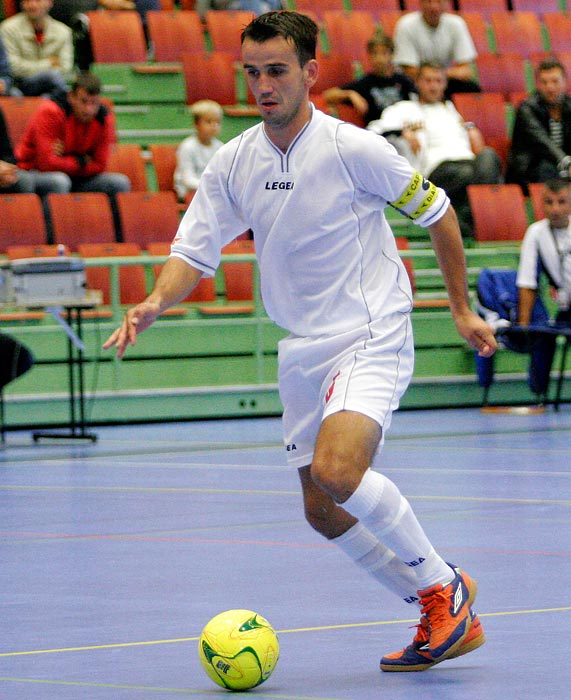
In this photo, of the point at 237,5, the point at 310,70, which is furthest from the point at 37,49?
the point at 310,70

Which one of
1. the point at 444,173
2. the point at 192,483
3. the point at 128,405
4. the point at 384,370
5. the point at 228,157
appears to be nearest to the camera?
the point at 384,370

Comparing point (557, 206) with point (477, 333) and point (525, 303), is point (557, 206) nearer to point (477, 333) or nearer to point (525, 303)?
point (525, 303)

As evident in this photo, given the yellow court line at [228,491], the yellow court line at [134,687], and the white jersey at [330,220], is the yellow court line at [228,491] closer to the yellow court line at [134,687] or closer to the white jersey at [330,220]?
the white jersey at [330,220]

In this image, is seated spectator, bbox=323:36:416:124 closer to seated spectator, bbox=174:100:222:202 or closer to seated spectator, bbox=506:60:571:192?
seated spectator, bbox=506:60:571:192

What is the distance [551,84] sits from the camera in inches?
580

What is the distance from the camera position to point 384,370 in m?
4.18

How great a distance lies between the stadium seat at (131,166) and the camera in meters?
13.8

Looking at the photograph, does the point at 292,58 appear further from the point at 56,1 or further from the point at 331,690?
the point at 56,1

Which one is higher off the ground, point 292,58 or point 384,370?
point 292,58

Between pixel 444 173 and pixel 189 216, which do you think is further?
pixel 444 173

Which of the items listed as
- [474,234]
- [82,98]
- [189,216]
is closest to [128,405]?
[82,98]

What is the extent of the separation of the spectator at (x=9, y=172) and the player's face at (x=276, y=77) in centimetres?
794

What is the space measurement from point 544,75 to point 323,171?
1087 cm

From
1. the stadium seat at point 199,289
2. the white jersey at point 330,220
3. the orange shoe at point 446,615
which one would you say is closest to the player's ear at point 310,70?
the white jersey at point 330,220
